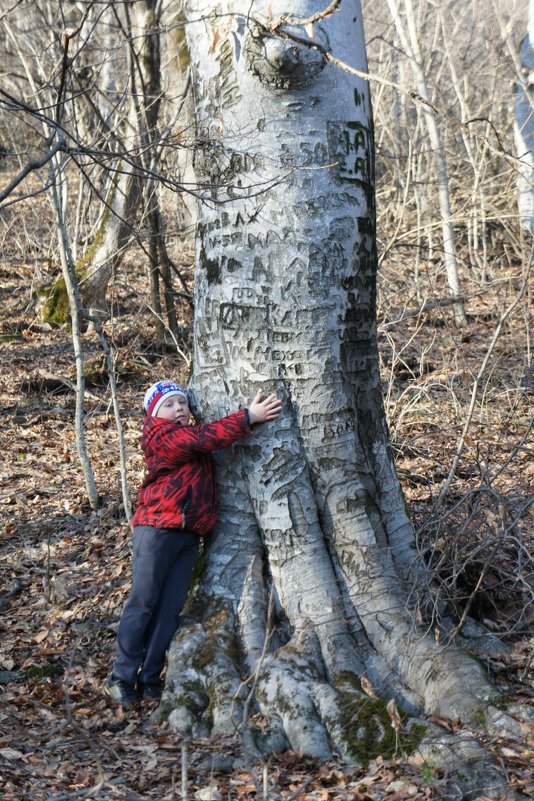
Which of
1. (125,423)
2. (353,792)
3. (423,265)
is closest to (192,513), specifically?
(353,792)

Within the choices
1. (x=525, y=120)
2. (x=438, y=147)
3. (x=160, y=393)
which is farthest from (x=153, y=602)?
(x=525, y=120)

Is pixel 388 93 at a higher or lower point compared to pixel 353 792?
higher

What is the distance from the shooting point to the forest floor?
3.41m

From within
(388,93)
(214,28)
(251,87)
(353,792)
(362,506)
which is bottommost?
(353,792)

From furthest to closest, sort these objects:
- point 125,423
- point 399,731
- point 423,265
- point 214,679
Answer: point 423,265
point 125,423
point 214,679
point 399,731

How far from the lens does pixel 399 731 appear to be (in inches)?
138

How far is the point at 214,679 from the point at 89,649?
1.27m

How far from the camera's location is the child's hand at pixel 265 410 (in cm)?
407

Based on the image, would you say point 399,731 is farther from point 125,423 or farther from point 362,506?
point 125,423

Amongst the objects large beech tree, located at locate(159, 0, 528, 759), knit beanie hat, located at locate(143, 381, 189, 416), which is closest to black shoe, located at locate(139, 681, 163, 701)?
large beech tree, located at locate(159, 0, 528, 759)

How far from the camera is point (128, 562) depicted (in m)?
5.85

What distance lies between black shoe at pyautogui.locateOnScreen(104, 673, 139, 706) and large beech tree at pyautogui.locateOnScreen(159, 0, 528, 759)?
14.0 inches

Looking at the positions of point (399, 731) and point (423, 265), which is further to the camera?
point (423, 265)

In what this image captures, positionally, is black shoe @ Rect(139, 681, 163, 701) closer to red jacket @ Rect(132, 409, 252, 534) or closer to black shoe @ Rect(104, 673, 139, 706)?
black shoe @ Rect(104, 673, 139, 706)
